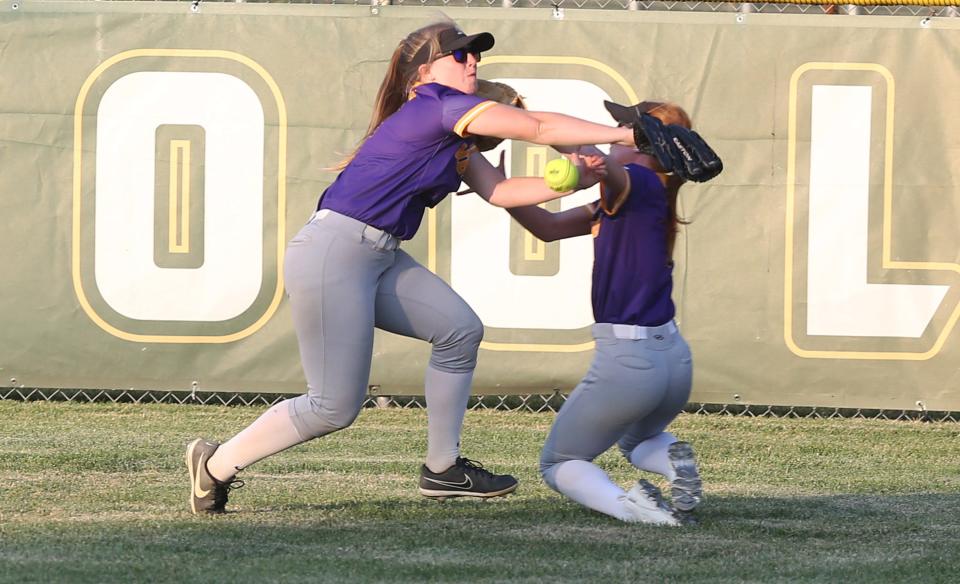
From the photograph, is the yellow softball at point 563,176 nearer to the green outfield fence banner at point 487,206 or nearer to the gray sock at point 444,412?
the gray sock at point 444,412

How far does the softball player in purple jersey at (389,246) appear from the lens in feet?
14.5

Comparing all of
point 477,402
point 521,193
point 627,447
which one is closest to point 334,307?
point 521,193

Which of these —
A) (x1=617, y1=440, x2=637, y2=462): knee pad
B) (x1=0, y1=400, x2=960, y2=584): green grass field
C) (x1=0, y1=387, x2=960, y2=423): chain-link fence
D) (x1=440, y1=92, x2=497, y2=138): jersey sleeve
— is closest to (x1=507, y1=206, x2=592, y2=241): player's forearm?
(x1=440, y1=92, x2=497, y2=138): jersey sleeve

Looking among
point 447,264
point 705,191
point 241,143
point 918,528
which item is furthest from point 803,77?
point 918,528

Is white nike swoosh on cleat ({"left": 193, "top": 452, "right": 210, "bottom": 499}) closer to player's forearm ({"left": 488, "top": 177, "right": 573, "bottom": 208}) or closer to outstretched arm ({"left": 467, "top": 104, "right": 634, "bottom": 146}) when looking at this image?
player's forearm ({"left": 488, "top": 177, "right": 573, "bottom": 208})

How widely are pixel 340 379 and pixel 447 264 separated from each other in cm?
334

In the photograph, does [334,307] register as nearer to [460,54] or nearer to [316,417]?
[316,417]

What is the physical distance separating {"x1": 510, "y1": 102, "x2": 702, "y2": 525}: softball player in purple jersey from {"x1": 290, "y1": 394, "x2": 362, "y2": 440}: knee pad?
684 mm

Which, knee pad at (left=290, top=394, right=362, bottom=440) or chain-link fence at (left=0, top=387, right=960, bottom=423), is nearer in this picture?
knee pad at (left=290, top=394, right=362, bottom=440)

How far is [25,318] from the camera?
7859 millimetres

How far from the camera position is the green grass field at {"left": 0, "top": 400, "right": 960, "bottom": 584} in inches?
156

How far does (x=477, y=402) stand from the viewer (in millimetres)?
8062

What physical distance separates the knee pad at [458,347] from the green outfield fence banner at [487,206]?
298cm

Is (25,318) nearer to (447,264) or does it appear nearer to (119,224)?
(119,224)
